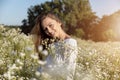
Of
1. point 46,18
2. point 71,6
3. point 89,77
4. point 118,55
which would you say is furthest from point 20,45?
point 71,6

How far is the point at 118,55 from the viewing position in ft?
7.13

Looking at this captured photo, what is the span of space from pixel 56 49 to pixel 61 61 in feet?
0.43

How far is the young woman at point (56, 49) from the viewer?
1875 millimetres

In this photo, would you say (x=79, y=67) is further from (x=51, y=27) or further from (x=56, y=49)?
(x=51, y=27)

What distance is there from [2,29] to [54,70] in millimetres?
1969

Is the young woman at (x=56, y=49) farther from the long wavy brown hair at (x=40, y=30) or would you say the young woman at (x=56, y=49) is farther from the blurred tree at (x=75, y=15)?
the blurred tree at (x=75, y=15)

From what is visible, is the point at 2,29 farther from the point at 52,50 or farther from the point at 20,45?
the point at 52,50

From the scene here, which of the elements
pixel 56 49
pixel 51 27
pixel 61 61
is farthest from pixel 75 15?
A: pixel 61 61

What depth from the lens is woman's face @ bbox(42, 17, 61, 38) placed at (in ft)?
7.45

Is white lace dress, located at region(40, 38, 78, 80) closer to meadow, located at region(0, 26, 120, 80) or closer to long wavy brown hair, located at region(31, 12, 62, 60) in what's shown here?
meadow, located at region(0, 26, 120, 80)

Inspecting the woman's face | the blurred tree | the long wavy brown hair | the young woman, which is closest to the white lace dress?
the young woman

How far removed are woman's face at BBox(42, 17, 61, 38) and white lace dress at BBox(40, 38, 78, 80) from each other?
11 centimetres

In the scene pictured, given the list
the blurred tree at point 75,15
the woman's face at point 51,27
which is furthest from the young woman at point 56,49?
the blurred tree at point 75,15

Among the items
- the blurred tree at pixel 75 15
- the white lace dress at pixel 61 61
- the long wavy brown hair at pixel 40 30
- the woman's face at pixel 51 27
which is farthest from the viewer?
the blurred tree at pixel 75 15
